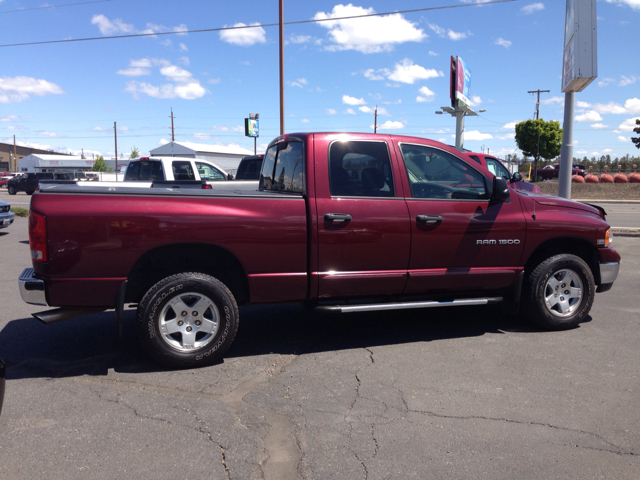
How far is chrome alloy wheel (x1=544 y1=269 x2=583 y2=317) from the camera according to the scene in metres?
5.63

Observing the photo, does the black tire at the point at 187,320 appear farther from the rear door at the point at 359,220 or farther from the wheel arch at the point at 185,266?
the rear door at the point at 359,220

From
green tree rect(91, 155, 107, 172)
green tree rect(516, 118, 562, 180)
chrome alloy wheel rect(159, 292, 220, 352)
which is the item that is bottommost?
chrome alloy wheel rect(159, 292, 220, 352)

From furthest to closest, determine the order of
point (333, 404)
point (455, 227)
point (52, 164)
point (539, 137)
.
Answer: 1. point (52, 164)
2. point (539, 137)
3. point (455, 227)
4. point (333, 404)

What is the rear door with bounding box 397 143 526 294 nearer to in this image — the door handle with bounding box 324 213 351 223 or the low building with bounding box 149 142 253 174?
the door handle with bounding box 324 213 351 223

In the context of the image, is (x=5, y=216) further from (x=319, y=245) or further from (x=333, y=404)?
(x=333, y=404)

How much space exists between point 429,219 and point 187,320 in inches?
94.2

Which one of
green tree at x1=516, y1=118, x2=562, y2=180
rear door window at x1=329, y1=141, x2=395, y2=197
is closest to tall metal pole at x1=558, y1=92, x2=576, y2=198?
rear door window at x1=329, y1=141, x2=395, y2=197

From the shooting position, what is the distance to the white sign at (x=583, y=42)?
12.4 metres

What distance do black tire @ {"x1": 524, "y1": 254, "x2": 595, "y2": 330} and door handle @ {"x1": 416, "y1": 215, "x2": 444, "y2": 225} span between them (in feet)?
4.25

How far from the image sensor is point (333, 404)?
3912 mm

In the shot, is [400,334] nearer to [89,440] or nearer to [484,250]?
[484,250]

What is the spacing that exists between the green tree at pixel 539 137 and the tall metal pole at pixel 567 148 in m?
39.7

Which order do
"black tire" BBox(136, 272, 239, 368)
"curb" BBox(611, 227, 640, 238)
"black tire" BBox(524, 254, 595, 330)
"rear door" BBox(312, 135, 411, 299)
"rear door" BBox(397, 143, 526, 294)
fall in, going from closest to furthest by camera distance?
"black tire" BBox(136, 272, 239, 368)
"rear door" BBox(312, 135, 411, 299)
"rear door" BBox(397, 143, 526, 294)
"black tire" BBox(524, 254, 595, 330)
"curb" BBox(611, 227, 640, 238)

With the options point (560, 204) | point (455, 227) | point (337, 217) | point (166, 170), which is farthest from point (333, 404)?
point (166, 170)
